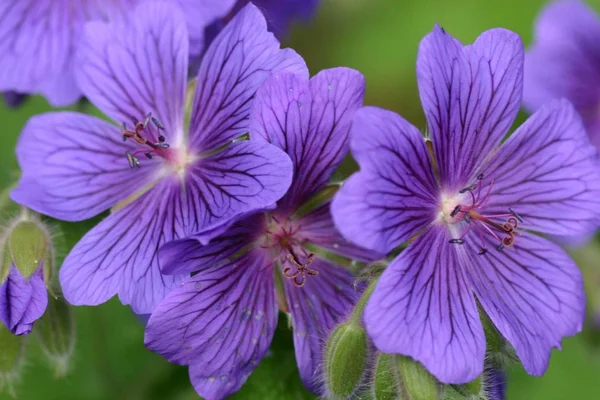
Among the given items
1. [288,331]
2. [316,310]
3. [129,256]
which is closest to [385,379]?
[316,310]

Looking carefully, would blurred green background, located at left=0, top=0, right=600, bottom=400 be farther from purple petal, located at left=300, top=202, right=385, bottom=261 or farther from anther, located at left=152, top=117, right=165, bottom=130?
anther, located at left=152, top=117, right=165, bottom=130

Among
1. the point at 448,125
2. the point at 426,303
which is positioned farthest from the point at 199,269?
the point at 448,125

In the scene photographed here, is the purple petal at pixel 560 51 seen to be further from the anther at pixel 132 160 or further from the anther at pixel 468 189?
the anther at pixel 132 160

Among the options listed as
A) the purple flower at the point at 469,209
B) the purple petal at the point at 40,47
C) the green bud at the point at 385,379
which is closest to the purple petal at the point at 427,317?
the purple flower at the point at 469,209

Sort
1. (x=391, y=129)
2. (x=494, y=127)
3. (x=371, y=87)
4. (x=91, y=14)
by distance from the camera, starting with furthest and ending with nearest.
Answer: (x=371, y=87), (x=91, y=14), (x=494, y=127), (x=391, y=129)

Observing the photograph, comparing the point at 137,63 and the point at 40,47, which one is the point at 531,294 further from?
the point at 40,47

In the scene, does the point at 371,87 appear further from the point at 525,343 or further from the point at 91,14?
the point at 525,343
